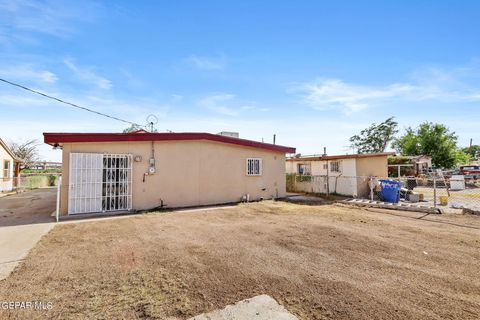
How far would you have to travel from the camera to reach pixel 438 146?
31453mm

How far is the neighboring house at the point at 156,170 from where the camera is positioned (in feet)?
29.1

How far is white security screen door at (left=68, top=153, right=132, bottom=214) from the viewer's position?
8.83 metres

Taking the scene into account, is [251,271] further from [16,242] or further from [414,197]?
[414,197]

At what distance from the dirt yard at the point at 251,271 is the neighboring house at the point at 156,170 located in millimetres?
2157

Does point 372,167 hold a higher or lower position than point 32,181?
higher

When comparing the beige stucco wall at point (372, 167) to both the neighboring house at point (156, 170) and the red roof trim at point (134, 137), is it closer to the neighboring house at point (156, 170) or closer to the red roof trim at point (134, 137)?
the neighboring house at point (156, 170)

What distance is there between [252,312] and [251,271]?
1181mm

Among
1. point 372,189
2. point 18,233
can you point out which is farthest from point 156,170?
point 372,189

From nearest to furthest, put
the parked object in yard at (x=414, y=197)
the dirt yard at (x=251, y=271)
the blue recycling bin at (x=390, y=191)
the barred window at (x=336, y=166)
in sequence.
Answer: the dirt yard at (x=251, y=271), the blue recycling bin at (x=390, y=191), the parked object in yard at (x=414, y=197), the barred window at (x=336, y=166)

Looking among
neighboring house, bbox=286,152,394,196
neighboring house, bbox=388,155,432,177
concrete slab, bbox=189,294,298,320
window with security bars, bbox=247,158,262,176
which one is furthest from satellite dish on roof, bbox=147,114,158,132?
neighboring house, bbox=388,155,432,177

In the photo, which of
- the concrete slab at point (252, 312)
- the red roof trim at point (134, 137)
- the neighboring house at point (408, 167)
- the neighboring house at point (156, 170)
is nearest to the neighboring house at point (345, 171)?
the neighboring house at point (156, 170)

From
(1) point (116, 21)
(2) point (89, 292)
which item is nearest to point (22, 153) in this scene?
(1) point (116, 21)

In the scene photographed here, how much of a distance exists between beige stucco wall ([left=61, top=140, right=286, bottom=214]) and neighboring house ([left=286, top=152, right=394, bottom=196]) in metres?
4.82

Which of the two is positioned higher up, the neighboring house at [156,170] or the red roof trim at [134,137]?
the red roof trim at [134,137]
